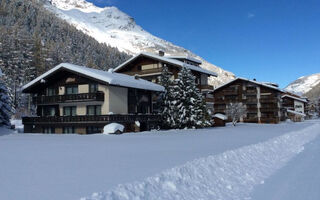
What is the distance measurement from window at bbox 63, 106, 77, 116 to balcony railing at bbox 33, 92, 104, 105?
4.73 feet

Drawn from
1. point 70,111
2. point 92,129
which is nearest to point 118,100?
point 92,129

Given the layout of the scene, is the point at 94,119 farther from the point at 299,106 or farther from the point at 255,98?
the point at 299,106

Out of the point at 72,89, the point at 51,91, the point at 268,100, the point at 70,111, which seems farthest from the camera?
the point at 268,100

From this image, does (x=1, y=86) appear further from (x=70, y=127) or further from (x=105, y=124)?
(x=105, y=124)

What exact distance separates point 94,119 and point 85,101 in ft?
9.72

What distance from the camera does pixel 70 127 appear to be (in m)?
30.7

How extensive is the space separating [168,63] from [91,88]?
16.0 m

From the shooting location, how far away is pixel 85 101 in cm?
2992

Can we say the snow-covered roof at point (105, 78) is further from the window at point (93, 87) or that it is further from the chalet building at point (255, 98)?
the chalet building at point (255, 98)

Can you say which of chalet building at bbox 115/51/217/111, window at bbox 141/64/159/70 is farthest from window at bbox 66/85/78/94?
window at bbox 141/64/159/70

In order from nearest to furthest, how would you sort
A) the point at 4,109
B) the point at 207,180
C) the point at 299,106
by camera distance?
the point at 207,180 → the point at 4,109 → the point at 299,106

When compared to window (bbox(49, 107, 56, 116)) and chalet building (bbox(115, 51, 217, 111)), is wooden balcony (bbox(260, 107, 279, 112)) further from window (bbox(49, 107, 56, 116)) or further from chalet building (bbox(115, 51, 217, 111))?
window (bbox(49, 107, 56, 116))

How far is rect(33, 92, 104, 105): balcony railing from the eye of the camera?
28745 millimetres

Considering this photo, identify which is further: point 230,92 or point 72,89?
point 230,92
